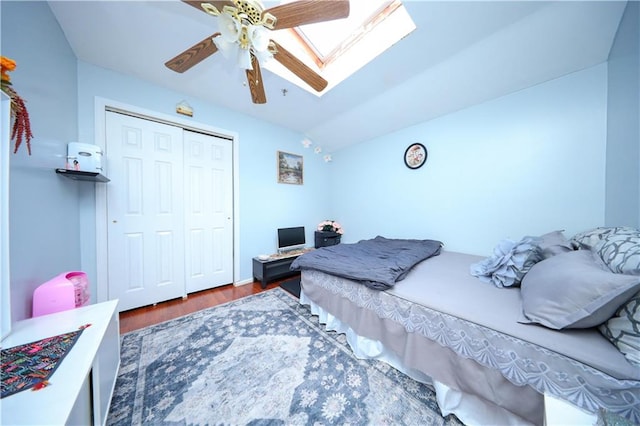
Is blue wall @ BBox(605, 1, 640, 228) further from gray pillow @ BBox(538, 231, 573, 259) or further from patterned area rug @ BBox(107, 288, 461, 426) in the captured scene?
patterned area rug @ BBox(107, 288, 461, 426)

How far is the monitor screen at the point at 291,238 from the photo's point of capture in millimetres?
3037

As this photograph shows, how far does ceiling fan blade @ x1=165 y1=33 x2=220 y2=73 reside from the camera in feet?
4.27

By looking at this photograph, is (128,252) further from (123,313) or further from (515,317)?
(515,317)

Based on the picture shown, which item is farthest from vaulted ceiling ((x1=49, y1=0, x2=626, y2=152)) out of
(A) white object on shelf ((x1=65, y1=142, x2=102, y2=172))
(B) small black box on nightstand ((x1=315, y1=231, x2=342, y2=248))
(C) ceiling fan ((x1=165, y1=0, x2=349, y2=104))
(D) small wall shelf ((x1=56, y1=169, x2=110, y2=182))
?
(B) small black box on nightstand ((x1=315, y1=231, x2=342, y2=248))

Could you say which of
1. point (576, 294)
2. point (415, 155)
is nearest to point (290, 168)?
point (415, 155)

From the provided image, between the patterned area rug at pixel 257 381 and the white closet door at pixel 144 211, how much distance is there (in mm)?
637

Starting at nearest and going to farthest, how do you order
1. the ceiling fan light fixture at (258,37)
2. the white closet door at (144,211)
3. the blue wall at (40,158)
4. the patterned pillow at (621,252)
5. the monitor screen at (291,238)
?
the patterned pillow at (621,252), the blue wall at (40,158), the ceiling fan light fixture at (258,37), the white closet door at (144,211), the monitor screen at (291,238)

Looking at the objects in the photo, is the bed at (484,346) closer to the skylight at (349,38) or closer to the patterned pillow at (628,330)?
the patterned pillow at (628,330)

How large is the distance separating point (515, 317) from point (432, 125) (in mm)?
2426

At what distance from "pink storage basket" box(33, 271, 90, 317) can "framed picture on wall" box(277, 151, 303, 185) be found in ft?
7.75

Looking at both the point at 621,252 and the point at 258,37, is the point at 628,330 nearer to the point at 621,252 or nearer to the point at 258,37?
the point at 621,252

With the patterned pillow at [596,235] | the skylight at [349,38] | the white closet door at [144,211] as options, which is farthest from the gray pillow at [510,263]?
the white closet door at [144,211]

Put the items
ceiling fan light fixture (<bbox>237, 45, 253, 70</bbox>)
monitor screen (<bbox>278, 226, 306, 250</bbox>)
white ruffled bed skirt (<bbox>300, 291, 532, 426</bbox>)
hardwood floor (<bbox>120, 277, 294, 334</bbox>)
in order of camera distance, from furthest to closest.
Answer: monitor screen (<bbox>278, 226, 306, 250</bbox>), hardwood floor (<bbox>120, 277, 294, 334</bbox>), ceiling fan light fixture (<bbox>237, 45, 253, 70</bbox>), white ruffled bed skirt (<bbox>300, 291, 532, 426</bbox>)

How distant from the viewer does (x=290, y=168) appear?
129 inches
